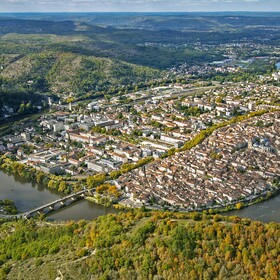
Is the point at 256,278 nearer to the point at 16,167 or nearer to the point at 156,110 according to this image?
the point at 16,167

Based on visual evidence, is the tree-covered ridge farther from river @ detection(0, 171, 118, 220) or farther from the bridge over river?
the bridge over river

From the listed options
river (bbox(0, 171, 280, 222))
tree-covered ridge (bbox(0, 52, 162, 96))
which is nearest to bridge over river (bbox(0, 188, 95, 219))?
river (bbox(0, 171, 280, 222))

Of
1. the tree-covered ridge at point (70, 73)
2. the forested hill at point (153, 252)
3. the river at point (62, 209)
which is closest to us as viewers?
the forested hill at point (153, 252)

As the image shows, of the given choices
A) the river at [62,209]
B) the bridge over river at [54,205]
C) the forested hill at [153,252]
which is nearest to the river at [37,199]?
the river at [62,209]

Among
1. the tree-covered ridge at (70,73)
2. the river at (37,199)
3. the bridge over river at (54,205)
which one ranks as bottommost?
the river at (37,199)

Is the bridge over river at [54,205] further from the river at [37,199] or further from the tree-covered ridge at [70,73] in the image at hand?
the tree-covered ridge at [70,73]

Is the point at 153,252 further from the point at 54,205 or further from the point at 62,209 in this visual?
the point at 54,205

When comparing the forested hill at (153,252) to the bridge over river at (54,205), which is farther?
the bridge over river at (54,205)
